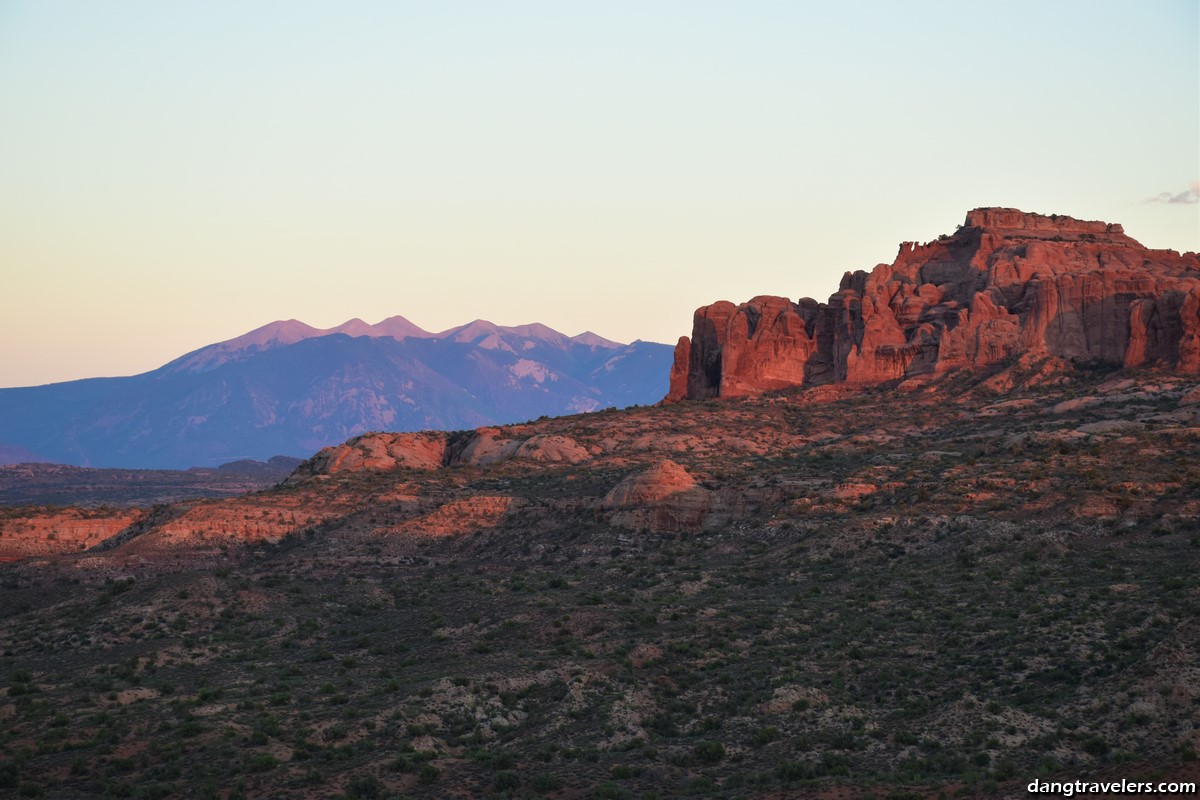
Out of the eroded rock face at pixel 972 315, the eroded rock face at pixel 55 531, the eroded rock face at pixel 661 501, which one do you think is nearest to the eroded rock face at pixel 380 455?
the eroded rock face at pixel 55 531

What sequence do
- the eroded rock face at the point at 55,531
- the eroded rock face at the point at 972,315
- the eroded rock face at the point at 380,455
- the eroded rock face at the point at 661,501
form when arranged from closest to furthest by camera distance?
the eroded rock face at the point at 661,501, the eroded rock face at the point at 55,531, the eroded rock face at the point at 380,455, the eroded rock face at the point at 972,315

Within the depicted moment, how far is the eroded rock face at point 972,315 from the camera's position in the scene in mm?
102250

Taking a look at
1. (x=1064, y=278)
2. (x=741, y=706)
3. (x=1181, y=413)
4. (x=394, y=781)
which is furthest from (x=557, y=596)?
(x=1064, y=278)

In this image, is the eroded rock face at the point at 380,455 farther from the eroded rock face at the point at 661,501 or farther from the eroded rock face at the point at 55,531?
the eroded rock face at the point at 661,501

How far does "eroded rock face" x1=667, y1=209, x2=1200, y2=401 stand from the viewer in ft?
335

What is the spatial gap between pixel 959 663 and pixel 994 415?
49711 mm

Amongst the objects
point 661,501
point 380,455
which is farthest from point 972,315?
point 380,455

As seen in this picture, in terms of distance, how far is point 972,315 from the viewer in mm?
107875

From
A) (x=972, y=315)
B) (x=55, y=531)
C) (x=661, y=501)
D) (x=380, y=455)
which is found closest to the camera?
(x=661, y=501)

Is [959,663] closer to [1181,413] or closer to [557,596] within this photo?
[557,596]

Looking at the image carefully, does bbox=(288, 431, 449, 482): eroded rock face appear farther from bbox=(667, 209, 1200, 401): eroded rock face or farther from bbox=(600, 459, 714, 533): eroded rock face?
bbox=(600, 459, 714, 533): eroded rock face

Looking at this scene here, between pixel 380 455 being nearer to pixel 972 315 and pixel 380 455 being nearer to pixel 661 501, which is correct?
pixel 661 501

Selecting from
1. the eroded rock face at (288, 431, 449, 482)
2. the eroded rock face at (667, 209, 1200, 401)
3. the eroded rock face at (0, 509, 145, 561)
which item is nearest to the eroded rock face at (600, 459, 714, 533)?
the eroded rock face at (288, 431, 449, 482)

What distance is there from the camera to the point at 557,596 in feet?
209
